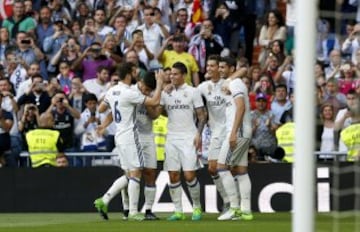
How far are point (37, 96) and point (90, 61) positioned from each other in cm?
145

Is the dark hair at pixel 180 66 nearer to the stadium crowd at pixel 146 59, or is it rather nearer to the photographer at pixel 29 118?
the stadium crowd at pixel 146 59

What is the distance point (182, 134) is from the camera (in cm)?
1889

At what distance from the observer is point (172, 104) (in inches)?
739

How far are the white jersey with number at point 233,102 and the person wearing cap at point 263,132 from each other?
3.40 meters

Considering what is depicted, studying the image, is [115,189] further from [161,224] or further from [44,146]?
[44,146]

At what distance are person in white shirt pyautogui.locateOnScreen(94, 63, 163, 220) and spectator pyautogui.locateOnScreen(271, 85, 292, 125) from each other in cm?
436

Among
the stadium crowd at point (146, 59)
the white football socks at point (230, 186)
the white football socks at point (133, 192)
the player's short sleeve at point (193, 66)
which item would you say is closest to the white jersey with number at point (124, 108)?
the white football socks at point (133, 192)

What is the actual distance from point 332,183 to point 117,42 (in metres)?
5.57

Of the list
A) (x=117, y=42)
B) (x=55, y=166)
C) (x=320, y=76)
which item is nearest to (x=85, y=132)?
(x=55, y=166)

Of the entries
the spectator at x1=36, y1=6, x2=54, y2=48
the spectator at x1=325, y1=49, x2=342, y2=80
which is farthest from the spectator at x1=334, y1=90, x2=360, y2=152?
the spectator at x1=36, y1=6, x2=54, y2=48

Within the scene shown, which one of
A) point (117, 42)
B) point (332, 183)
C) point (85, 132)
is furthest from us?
point (117, 42)

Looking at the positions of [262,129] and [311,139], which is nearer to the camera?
[311,139]

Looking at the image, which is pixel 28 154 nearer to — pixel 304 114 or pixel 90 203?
pixel 90 203

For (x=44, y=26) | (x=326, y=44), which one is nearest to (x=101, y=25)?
(x=44, y=26)
